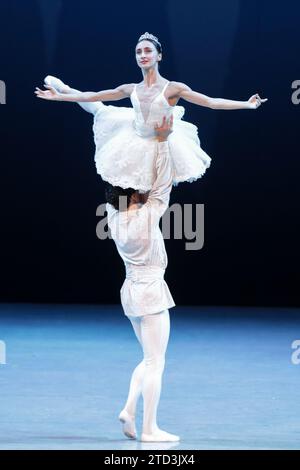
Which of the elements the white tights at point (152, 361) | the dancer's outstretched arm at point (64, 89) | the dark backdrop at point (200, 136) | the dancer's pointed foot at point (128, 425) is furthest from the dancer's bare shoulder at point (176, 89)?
the dark backdrop at point (200, 136)

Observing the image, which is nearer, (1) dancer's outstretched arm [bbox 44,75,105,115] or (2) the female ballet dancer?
(2) the female ballet dancer

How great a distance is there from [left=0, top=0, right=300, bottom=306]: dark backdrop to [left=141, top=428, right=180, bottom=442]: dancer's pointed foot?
141 inches

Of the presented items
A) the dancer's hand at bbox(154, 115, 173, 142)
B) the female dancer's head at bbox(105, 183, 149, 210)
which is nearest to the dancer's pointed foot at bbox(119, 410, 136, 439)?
the female dancer's head at bbox(105, 183, 149, 210)

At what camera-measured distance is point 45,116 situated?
23.2ft

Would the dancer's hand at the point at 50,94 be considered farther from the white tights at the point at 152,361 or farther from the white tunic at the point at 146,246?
the white tights at the point at 152,361

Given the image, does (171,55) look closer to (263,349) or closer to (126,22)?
(126,22)

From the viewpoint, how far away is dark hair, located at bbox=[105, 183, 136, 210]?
3.60 metres

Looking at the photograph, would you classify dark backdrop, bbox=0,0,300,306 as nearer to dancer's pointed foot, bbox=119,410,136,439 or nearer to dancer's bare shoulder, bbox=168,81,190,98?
dancer's bare shoulder, bbox=168,81,190,98

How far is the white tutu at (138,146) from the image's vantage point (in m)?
3.57

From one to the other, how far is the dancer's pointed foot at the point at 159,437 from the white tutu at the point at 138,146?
870mm

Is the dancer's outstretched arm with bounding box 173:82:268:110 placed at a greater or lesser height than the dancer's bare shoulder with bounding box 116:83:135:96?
lesser

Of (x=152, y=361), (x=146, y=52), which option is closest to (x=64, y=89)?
(x=146, y=52)

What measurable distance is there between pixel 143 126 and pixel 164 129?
76mm

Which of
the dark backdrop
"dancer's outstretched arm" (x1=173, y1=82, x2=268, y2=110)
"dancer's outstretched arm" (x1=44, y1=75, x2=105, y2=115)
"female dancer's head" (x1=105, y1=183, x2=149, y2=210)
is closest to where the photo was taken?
"dancer's outstretched arm" (x1=173, y1=82, x2=268, y2=110)
